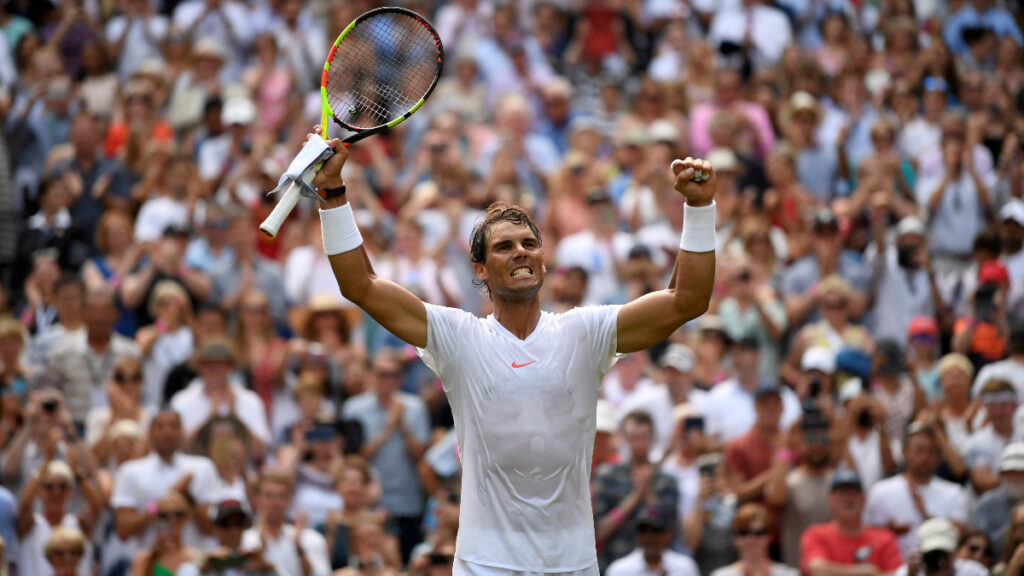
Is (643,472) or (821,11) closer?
(643,472)

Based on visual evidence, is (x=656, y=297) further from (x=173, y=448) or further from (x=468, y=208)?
(x=468, y=208)

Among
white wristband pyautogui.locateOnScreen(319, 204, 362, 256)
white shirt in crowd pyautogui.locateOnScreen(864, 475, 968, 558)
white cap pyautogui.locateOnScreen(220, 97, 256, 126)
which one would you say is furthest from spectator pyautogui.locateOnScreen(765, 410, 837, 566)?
white cap pyautogui.locateOnScreen(220, 97, 256, 126)

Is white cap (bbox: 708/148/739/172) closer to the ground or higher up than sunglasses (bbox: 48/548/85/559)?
higher up

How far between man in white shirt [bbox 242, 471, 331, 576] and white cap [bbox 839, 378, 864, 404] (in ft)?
12.8

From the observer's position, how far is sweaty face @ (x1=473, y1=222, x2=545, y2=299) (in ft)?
18.5

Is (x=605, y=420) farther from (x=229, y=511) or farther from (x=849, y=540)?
(x=229, y=511)

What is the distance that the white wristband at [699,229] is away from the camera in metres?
5.46

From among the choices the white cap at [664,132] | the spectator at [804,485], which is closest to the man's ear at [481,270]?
the spectator at [804,485]

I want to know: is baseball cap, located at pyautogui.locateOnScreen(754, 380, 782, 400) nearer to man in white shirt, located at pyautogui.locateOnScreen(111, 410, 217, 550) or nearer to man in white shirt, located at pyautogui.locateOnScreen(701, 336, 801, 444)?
man in white shirt, located at pyautogui.locateOnScreen(701, 336, 801, 444)

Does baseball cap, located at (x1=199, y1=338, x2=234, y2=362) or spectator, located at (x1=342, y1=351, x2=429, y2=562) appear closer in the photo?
baseball cap, located at (x1=199, y1=338, x2=234, y2=362)

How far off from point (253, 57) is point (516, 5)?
321 centimetres

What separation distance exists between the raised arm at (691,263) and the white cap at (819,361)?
579cm

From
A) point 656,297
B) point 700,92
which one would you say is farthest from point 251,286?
point 656,297

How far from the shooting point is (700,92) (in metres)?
16.2
